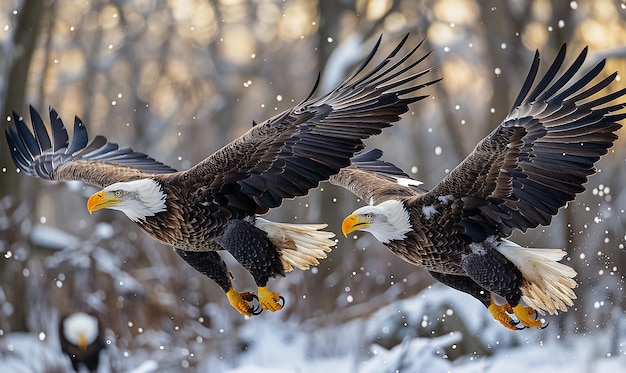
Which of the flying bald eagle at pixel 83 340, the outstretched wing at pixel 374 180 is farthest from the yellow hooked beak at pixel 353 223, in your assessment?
the flying bald eagle at pixel 83 340

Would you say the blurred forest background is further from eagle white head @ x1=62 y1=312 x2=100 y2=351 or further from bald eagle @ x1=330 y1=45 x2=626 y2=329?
bald eagle @ x1=330 y1=45 x2=626 y2=329

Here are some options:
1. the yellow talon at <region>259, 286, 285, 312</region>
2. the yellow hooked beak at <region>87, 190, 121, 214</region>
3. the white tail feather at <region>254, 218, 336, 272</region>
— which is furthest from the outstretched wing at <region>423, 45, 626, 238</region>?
the yellow hooked beak at <region>87, 190, 121, 214</region>

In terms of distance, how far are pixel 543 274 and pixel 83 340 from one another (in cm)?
327

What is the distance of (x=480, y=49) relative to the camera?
18.3 feet

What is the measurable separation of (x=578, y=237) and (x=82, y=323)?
2808mm

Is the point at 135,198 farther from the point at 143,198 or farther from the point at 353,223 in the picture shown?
the point at 353,223

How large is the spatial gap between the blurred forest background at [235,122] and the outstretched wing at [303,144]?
1996 millimetres

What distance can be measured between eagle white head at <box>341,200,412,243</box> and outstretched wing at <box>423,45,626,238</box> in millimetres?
167

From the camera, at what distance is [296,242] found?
3.53m

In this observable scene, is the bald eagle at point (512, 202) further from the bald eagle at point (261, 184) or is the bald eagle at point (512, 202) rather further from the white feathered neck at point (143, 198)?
the white feathered neck at point (143, 198)

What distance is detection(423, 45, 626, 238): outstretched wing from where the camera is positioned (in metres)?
2.99

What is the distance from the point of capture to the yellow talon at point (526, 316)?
3219 millimetres

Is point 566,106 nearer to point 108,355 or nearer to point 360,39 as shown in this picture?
point 360,39

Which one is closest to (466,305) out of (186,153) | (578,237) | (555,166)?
(578,237)
